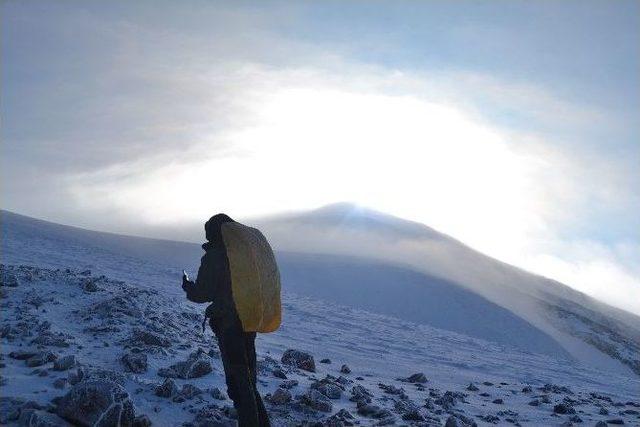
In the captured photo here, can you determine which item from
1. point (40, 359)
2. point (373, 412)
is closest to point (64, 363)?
point (40, 359)

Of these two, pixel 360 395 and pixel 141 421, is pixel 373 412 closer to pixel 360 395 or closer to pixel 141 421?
pixel 360 395

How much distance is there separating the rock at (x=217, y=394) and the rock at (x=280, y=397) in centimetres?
72

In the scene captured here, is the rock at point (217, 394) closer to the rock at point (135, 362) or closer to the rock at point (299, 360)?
the rock at point (135, 362)

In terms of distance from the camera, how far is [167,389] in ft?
20.8

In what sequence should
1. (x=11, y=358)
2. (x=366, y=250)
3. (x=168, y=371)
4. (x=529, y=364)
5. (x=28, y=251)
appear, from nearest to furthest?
(x=11, y=358)
(x=168, y=371)
(x=529, y=364)
(x=28, y=251)
(x=366, y=250)

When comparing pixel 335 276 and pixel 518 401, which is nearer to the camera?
pixel 518 401

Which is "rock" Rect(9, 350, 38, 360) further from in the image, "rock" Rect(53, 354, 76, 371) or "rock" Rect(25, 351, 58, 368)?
"rock" Rect(53, 354, 76, 371)

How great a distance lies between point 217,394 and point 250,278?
7.43 feet

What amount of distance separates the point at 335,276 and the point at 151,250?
1537 centimetres

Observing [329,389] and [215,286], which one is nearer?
[215,286]

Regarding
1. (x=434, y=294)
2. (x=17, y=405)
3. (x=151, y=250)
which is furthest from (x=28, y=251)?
(x=434, y=294)

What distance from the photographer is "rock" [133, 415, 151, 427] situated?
5364 mm

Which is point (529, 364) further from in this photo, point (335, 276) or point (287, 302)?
point (335, 276)

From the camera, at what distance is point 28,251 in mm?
23953
